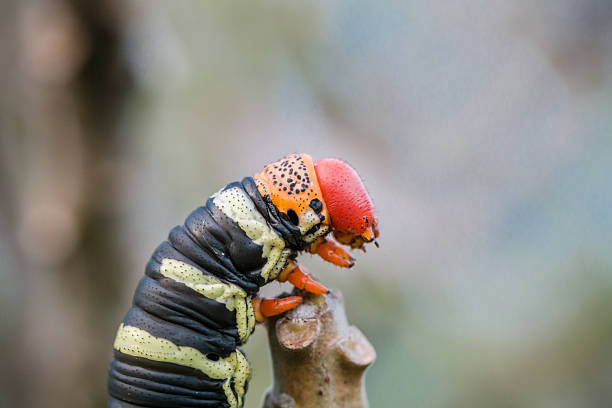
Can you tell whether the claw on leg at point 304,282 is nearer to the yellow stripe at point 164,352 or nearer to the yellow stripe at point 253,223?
the yellow stripe at point 253,223

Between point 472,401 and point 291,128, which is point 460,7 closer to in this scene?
point 291,128

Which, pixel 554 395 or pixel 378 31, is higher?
pixel 378 31

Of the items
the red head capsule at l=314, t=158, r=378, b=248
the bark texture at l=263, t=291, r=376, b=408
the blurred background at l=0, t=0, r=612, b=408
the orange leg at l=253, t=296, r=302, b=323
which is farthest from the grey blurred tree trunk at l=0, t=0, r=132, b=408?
the bark texture at l=263, t=291, r=376, b=408

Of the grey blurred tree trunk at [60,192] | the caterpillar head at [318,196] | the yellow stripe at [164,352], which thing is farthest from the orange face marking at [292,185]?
the grey blurred tree trunk at [60,192]

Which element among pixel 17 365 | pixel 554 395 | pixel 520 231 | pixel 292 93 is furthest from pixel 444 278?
pixel 17 365

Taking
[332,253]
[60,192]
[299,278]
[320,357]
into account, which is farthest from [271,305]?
[60,192]

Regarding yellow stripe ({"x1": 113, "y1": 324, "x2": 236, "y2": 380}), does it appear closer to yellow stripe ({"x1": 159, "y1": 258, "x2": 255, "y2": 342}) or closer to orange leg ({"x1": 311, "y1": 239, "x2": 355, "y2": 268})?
yellow stripe ({"x1": 159, "y1": 258, "x2": 255, "y2": 342})
